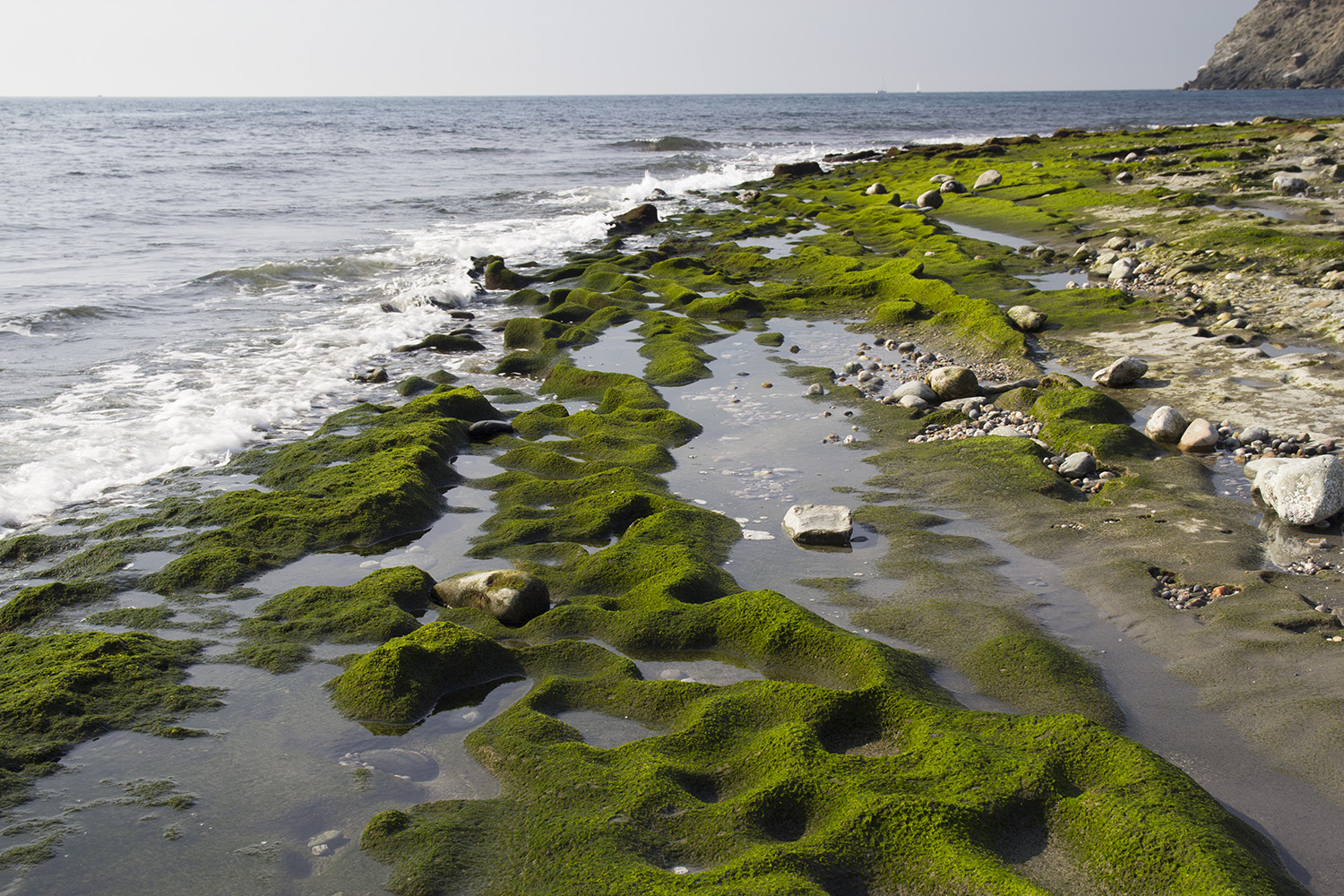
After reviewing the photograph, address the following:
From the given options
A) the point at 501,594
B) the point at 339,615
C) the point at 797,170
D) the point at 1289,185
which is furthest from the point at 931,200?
the point at 339,615

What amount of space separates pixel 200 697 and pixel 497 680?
151 cm

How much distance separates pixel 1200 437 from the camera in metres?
6.98

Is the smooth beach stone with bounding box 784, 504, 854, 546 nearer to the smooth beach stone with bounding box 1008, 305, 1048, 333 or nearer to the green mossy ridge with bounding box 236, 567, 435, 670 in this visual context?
the green mossy ridge with bounding box 236, 567, 435, 670

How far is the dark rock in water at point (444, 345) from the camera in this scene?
39.0 feet

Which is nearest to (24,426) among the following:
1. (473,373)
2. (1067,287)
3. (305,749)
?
(473,373)

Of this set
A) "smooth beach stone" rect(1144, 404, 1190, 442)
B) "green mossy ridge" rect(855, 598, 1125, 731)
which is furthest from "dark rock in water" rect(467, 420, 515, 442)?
"smooth beach stone" rect(1144, 404, 1190, 442)

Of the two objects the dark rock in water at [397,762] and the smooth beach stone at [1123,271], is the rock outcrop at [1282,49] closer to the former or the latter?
the smooth beach stone at [1123,271]

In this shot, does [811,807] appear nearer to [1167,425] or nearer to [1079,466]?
[1079,466]

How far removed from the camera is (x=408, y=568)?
5500 mm

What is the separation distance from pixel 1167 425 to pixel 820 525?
348cm

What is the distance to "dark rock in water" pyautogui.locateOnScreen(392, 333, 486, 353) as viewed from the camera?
39.0ft

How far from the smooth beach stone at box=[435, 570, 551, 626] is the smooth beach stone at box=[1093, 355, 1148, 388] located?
21.4 ft

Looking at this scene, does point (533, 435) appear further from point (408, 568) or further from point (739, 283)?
point (739, 283)

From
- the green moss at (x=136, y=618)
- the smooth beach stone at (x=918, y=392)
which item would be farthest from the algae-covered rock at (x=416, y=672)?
the smooth beach stone at (x=918, y=392)
